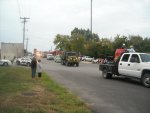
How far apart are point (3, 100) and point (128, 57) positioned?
10.5 metres

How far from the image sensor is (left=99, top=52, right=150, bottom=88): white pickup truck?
59.3 feet

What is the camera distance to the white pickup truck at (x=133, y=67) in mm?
18078

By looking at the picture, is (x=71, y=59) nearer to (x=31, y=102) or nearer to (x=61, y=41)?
(x=31, y=102)

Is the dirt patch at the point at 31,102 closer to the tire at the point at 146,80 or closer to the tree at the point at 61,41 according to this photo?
the tire at the point at 146,80

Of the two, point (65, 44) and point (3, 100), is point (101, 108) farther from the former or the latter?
point (65, 44)

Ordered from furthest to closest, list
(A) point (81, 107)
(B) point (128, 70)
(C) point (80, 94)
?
(B) point (128, 70), (C) point (80, 94), (A) point (81, 107)

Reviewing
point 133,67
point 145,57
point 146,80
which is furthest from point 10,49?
point 146,80

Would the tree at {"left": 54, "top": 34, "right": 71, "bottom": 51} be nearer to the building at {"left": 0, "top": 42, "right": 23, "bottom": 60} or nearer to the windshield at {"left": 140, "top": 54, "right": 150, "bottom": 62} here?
the building at {"left": 0, "top": 42, "right": 23, "bottom": 60}

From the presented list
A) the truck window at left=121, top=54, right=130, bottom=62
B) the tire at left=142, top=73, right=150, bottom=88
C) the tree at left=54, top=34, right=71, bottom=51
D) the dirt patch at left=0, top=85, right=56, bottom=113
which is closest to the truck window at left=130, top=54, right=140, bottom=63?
the truck window at left=121, top=54, right=130, bottom=62

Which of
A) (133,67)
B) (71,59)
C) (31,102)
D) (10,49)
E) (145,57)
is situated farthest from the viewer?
(10,49)

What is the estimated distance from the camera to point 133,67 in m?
19.2

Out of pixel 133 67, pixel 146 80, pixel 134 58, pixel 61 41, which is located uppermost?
pixel 61 41

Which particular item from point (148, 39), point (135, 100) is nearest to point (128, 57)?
point (135, 100)

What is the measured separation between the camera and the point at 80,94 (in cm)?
1463
